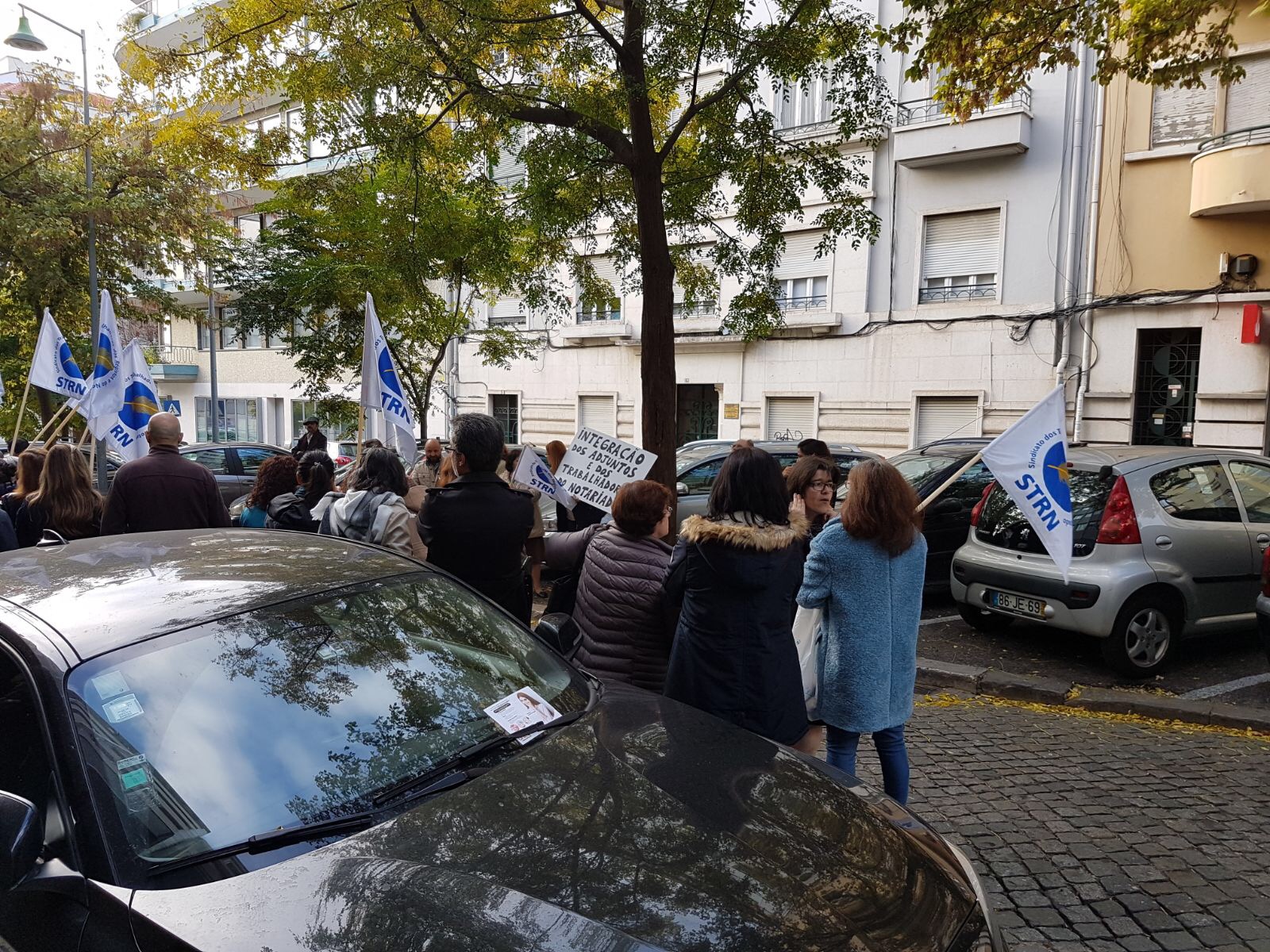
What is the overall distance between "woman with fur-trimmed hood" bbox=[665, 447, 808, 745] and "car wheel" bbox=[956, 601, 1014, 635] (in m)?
4.80

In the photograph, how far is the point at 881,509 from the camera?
356 centimetres

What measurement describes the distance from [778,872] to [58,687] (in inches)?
67.3

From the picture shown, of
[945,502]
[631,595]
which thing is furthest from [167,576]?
[945,502]

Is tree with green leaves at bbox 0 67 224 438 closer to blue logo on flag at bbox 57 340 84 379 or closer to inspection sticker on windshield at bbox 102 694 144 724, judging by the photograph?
blue logo on flag at bbox 57 340 84 379

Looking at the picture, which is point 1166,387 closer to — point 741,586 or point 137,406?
point 741,586

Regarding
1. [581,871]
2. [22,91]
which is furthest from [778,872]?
[22,91]

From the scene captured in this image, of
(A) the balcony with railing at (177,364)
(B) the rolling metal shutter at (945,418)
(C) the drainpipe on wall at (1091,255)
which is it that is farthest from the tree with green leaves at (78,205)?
(A) the balcony with railing at (177,364)

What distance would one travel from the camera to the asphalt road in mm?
6410

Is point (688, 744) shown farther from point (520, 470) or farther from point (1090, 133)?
point (1090, 133)

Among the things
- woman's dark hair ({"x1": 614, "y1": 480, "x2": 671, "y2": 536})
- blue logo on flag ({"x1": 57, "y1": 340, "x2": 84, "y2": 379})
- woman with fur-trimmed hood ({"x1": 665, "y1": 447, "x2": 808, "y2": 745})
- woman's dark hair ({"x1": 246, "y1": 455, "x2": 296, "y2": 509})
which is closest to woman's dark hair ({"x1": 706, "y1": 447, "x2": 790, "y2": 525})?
woman with fur-trimmed hood ({"x1": 665, "y1": 447, "x2": 808, "y2": 745})

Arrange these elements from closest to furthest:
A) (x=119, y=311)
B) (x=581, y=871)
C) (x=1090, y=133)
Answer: (x=581, y=871) < (x=1090, y=133) < (x=119, y=311)

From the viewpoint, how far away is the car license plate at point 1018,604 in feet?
21.9

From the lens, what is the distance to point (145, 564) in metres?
2.80

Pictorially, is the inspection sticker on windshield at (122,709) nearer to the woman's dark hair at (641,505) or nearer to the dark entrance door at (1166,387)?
the woman's dark hair at (641,505)
